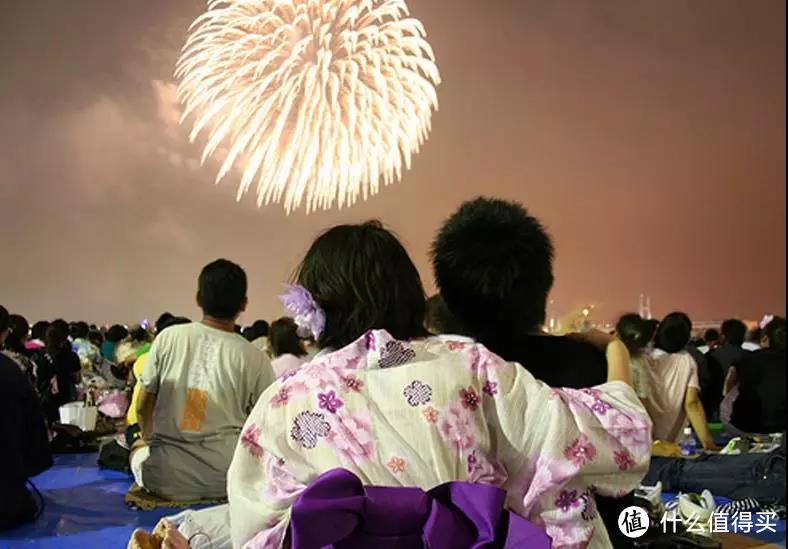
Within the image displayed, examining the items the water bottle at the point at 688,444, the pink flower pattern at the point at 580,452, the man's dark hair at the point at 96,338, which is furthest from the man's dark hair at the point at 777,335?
the man's dark hair at the point at 96,338

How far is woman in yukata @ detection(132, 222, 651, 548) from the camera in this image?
112 cm

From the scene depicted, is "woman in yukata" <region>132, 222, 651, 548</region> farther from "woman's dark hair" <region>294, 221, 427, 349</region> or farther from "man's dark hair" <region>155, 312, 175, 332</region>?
"man's dark hair" <region>155, 312, 175, 332</region>

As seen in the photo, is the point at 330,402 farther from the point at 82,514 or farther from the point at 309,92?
the point at 309,92

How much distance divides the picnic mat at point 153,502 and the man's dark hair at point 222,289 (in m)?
0.73

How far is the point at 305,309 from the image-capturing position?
1283 millimetres

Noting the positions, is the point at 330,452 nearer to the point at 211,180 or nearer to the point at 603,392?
the point at 603,392

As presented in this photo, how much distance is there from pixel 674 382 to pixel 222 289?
224 centimetres

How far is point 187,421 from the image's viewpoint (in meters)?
2.92

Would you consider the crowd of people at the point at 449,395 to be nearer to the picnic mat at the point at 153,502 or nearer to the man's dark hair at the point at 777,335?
the picnic mat at the point at 153,502

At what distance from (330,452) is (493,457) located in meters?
0.25

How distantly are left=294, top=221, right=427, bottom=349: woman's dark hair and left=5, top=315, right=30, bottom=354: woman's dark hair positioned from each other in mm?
2525

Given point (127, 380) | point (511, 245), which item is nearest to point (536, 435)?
point (511, 245)

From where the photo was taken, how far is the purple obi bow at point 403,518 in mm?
1060

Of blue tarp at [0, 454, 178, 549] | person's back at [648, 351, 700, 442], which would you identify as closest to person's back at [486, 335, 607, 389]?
blue tarp at [0, 454, 178, 549]
